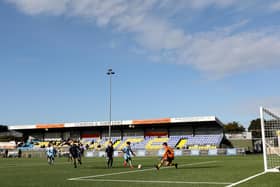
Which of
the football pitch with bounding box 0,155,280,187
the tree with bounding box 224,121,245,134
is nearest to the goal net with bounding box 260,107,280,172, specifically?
the football pitch with bounding box 0,155,280,187

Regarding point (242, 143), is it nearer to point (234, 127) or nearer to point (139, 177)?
point (234, 127)

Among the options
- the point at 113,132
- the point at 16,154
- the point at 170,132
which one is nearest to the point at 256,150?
the point at 170,132

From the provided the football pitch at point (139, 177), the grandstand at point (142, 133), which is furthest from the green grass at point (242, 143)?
the football pitch at point (139, 177)

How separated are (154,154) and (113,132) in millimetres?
27753

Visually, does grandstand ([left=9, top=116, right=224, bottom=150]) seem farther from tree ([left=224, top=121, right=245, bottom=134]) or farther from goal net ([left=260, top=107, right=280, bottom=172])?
goal net ([left=260, top=107, right=280, bottom=172])

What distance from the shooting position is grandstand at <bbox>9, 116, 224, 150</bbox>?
6938 cm

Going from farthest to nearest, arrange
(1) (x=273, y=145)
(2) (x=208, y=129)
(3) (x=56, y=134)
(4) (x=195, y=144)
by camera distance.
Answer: (3) (x=56, y=134) < (2) (x=208, y=129) < (4) (x=195, y=144) < (1) (x=273, y=145)

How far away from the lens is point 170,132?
76125 mm

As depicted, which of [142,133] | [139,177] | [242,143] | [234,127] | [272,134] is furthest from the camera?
[234,127]

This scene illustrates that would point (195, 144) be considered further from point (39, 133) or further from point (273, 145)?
point (273, 145)

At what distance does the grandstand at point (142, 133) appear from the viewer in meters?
69.4

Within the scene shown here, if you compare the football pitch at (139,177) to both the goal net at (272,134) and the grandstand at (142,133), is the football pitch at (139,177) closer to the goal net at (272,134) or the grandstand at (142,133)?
the goal net at (272,134)

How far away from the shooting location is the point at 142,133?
7831 centimetres

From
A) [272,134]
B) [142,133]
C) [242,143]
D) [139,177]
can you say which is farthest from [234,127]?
[139,177]
